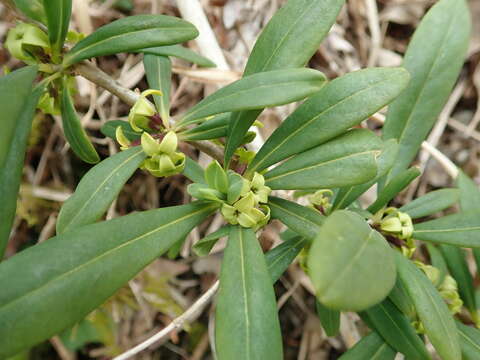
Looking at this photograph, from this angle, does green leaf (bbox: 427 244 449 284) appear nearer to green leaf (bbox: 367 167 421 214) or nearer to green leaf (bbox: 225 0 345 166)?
green leaf (bbox: 367 167 421 214)

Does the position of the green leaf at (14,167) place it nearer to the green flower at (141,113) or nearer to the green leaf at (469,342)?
the green flower at (141,113)

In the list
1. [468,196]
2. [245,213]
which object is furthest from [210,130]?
[468,196]

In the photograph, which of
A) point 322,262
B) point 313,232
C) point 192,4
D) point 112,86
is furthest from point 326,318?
point 192,4

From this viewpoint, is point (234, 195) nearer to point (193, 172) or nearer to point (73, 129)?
point (193, 172)

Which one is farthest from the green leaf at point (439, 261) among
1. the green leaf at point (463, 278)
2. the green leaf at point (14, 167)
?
the green leaf at point (14, 167)

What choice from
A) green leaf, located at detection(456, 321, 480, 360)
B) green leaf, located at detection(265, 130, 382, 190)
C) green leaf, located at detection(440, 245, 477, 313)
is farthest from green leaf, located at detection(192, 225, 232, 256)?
green leaf, located at detection(440, 245, 477, 313)

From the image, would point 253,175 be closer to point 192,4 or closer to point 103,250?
point 103,250
